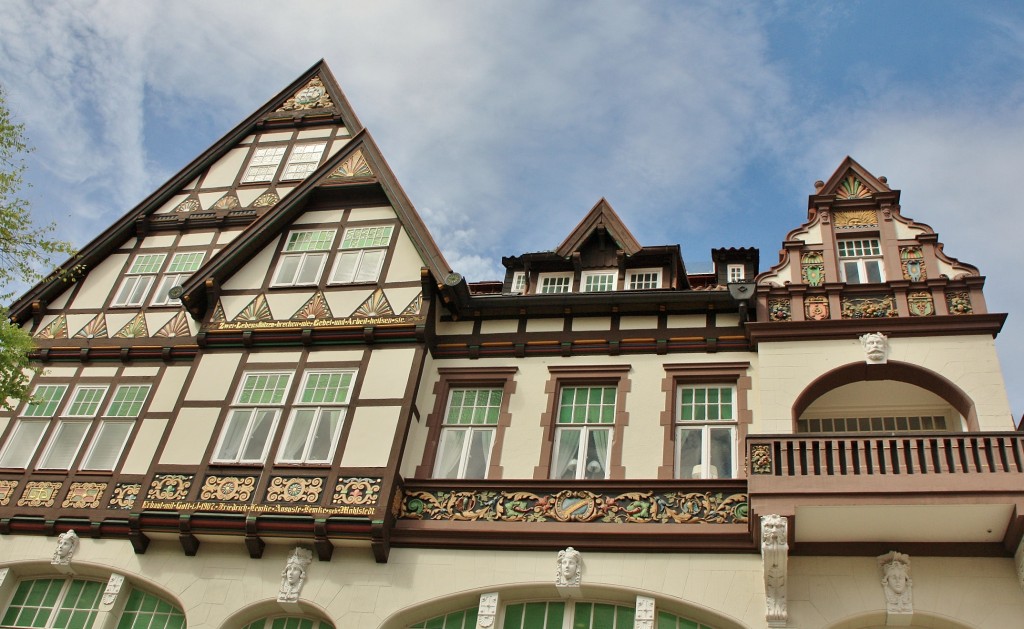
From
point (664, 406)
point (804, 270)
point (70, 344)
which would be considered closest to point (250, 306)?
point (70, 344)

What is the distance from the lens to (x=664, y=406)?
17500 mm

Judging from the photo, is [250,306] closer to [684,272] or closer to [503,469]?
[503,469]

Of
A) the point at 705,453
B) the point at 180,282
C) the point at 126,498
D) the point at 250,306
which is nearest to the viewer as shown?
the point at 705,453

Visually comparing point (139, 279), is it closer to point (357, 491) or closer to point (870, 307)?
point (357, 491)

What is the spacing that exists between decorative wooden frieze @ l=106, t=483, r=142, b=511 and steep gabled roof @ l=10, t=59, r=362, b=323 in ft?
20.2

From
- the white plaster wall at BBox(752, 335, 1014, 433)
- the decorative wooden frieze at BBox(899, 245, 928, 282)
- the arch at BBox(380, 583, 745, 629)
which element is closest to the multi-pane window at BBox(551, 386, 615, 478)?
the arch at BBox(380, 583, 745, 629)

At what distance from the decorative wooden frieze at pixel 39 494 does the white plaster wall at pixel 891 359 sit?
12896 millimetres

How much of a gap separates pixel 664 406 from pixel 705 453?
46.4 inches

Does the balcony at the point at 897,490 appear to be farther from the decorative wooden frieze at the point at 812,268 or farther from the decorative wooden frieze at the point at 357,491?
the decorative wooden frieze at the point at 357,491

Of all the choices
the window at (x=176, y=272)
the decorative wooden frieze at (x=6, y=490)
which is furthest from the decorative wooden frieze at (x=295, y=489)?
the window at (x=176, y=272)

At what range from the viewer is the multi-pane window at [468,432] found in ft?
58.0

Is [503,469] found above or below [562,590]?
above

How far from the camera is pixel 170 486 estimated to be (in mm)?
17641

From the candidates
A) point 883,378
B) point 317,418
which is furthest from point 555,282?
point 883,378
